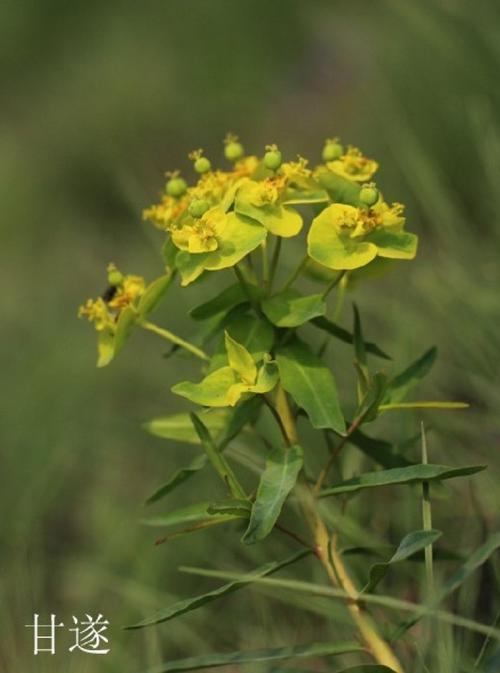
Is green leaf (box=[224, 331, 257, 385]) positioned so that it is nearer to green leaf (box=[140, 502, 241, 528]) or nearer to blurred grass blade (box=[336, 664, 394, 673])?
green leaf (box=[140, 502, 241, 528])

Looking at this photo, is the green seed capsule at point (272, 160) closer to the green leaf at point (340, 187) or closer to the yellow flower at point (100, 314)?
the green leaf at point (340, 187)

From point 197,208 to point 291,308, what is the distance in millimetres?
122

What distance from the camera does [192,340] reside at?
123 centimetres

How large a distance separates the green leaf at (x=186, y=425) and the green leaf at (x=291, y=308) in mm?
142

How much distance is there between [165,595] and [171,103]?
2.88 meters

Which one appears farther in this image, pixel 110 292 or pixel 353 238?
pixel 110 292

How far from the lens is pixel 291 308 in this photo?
3.52 feet

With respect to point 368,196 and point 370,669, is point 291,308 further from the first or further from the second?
point 370,669

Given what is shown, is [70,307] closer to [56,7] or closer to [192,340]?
[192,340]

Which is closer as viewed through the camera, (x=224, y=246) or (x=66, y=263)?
(x=224, y=246)

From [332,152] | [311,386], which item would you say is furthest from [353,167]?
[311,386]

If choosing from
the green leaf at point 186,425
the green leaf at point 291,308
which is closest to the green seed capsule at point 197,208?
the green leaf at point 291,308

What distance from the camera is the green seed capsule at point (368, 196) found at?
1024mm

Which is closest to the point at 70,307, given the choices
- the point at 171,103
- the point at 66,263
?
the point at 66,263
